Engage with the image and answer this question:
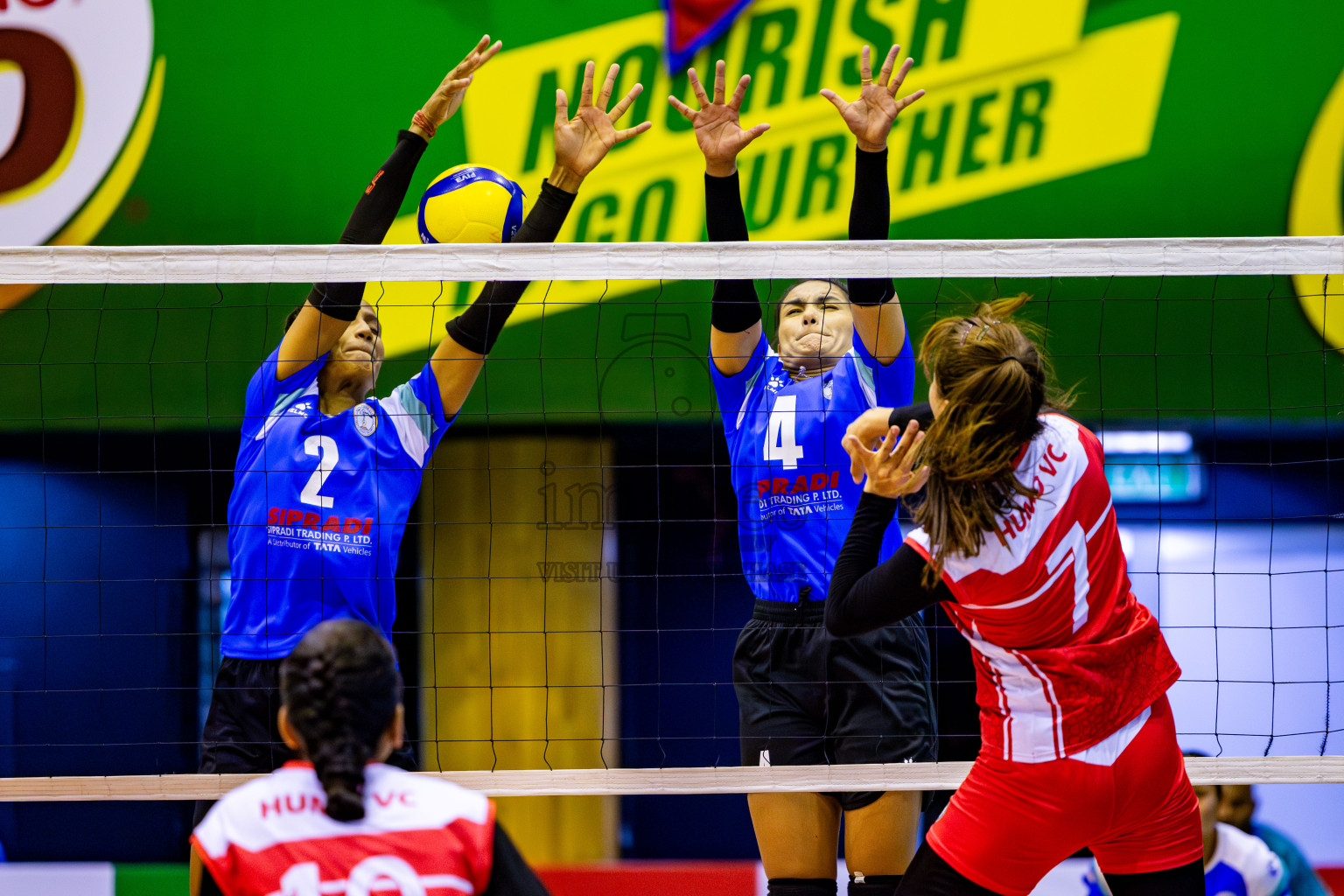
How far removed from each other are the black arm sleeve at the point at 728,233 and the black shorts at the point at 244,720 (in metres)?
1.45

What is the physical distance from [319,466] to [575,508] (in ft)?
6.72

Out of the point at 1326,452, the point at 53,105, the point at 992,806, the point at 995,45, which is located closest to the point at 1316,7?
the point at 995,45

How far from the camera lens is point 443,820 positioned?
1508mm

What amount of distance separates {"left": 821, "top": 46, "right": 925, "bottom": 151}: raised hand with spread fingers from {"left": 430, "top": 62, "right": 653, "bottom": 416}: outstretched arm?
558 millimetres

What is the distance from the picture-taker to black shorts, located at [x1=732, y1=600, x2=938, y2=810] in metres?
2.80

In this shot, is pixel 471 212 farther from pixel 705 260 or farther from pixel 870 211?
pixel 870 211

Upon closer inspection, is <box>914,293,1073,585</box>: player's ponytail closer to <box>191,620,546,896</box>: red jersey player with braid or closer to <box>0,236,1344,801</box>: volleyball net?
<box>191,620,546,896</box>: red jersey player with braid

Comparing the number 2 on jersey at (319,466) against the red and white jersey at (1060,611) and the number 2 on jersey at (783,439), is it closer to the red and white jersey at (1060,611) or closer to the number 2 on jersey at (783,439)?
the number 2 on jersey at (783,439)

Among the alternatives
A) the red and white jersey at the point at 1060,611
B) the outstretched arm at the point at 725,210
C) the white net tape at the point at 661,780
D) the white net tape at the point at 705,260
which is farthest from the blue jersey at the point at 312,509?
the red and white jersey at the point at 1060,611

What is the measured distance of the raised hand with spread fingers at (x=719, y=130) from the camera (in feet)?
9.54

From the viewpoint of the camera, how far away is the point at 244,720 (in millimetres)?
2879

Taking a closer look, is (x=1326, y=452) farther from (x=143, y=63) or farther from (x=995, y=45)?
(x=143, y=63)

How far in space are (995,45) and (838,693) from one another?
3.13m

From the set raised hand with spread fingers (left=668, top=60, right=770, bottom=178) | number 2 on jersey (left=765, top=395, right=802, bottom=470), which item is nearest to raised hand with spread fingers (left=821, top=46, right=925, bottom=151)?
raised hand with spread fingers (left=668, top=60, right=770, bottom=178)
